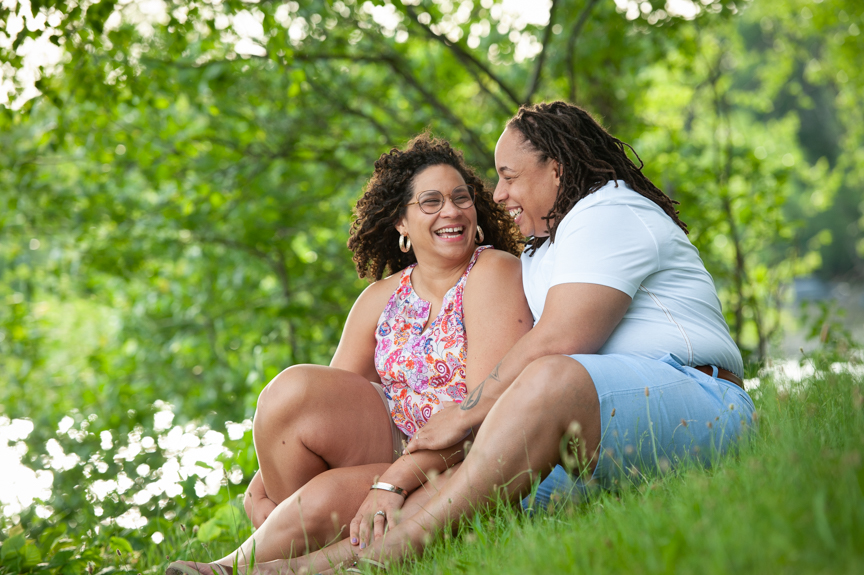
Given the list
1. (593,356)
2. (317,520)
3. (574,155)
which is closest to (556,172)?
(574,155)

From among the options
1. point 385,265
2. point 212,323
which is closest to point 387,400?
point 385,265

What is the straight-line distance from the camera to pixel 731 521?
124 cm

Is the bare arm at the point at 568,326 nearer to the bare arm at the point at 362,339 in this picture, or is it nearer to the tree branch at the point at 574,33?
the bare arm at the point at 362,339

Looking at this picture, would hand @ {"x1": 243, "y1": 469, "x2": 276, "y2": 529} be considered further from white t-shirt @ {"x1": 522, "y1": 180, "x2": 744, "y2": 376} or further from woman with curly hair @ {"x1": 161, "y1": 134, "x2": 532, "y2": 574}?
white t-shirt @ {"x1": 522, "y1": 180, "x2": 744, "y2": 376}

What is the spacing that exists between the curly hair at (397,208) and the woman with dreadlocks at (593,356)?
449mm

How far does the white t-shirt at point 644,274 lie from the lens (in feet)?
7.47

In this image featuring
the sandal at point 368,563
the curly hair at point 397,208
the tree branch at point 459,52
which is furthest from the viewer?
the tree branch at point 459,52

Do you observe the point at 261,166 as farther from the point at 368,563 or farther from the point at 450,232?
the point at 368,563

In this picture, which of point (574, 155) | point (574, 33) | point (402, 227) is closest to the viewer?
point (574, 155)

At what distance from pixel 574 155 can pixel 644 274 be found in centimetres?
61

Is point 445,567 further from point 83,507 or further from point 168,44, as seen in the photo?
point 168,44

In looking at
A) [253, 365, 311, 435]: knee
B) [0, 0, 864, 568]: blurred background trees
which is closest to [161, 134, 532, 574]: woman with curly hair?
[253, 365, 311, 435]: knee

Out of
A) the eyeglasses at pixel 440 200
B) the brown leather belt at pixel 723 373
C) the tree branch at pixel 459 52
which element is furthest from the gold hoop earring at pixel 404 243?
the tree branch at pixel 459 52

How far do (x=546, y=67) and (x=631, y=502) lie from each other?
506 cm
